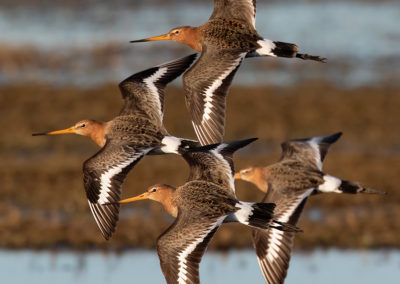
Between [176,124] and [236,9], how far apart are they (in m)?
12.8

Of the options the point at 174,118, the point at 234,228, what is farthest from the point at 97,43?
the point at 234,228

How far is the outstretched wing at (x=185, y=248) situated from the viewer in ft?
27.8

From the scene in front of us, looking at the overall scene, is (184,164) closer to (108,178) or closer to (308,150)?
(308,150)

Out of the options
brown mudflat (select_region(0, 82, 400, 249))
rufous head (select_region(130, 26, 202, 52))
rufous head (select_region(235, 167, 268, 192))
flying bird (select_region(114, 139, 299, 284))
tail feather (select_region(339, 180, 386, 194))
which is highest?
rufous head (select_region(130, 26, 202, 52))

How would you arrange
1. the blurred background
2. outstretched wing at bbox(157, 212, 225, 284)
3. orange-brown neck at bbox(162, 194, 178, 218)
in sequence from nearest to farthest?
outstretched wing at bbox(157, 212, 225, 284) < orange-brown neck at bbox(162, 194, 178, 218) < the blurred background

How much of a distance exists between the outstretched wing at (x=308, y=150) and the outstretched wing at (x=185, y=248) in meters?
2.75

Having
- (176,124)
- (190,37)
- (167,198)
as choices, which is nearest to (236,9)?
(190,37)

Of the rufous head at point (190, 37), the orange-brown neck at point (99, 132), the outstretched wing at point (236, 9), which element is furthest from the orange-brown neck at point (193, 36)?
the orange-brown neck at point (99, 132)

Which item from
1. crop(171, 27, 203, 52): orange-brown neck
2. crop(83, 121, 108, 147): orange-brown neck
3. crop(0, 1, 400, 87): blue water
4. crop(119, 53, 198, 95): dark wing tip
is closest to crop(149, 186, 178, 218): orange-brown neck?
crop(83, 121, 108, 147): orange-brown neck

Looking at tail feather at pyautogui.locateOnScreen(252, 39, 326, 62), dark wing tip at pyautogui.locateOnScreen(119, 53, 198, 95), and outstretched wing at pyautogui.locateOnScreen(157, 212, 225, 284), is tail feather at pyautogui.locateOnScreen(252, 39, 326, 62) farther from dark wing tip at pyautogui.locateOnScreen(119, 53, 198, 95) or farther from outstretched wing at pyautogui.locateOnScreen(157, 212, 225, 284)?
outstretched wing at pyautogui.locateOnScreen(157, 212, 225, 284)

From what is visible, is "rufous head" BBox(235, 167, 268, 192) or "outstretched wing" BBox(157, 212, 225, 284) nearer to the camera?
"outstretched wing" BBox(157, 212, 225, 284)

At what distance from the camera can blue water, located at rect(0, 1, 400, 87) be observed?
2825cm

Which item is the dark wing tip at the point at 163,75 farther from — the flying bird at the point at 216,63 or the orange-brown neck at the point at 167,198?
the orange-brown neck at the point at 167,198

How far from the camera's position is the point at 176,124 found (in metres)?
23.1
